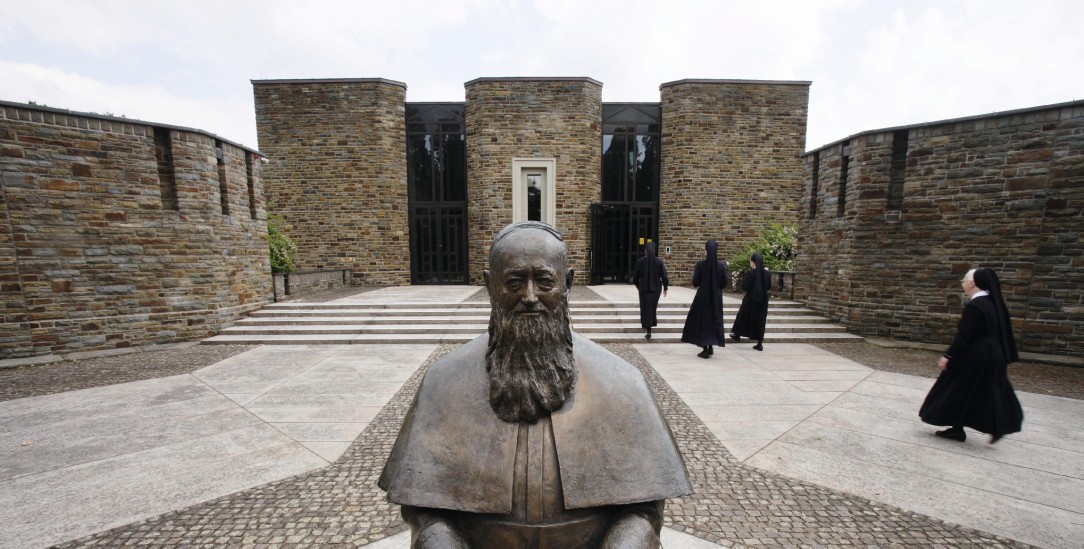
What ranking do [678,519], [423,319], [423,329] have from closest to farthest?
[678,519] → [423,329] → [423,319]

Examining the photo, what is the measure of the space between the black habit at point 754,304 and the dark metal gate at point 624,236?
274 inches

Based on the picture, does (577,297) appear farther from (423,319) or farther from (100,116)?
(100,116)

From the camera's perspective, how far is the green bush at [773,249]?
1218 centimetres

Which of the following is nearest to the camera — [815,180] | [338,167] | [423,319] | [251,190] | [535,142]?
[423,319]

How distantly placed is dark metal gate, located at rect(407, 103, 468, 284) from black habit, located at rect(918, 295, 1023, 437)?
42.4 ft

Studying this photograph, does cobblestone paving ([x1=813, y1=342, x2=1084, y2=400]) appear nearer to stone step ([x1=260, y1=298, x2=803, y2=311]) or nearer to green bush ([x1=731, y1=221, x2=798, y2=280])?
stone step ([x1=260, y1=298, x2=803, y2=311])

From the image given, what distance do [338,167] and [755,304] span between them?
12.9 m

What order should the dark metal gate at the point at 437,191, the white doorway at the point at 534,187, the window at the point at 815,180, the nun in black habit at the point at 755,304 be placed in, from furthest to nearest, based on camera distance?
the dark metal gate at the point at 437,191
the white doorway at the point at 534,187
the window at the point at 815,180
the nun in black habit at the point at 755,304

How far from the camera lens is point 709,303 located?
279 inches

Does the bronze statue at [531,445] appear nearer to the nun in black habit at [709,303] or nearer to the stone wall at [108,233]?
the nun in black habit at [709,303]

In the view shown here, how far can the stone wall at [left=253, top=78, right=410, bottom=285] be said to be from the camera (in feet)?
44.8

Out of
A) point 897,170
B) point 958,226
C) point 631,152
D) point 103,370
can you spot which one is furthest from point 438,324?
point 958,226

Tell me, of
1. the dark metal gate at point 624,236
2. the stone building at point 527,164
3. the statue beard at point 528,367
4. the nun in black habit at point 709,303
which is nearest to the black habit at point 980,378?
the nun in black habit at point 709,303

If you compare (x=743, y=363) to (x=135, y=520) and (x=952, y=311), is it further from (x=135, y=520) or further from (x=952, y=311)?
(x=135, y=520)
